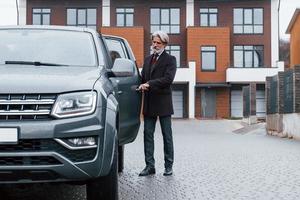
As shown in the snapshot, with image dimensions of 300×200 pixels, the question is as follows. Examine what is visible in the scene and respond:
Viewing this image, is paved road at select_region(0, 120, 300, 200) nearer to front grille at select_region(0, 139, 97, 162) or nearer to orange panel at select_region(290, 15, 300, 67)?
front grille at select_region(0, 139, 97, 162)

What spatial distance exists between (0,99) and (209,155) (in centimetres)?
822

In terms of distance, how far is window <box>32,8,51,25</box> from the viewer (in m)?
51.0

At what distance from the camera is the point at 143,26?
50.8 metres

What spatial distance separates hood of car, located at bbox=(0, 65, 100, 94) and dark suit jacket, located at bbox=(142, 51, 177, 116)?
2.91 metres

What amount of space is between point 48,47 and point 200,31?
1711 inches

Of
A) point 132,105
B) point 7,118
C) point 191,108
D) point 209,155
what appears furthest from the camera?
point 191,108

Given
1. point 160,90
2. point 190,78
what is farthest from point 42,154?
point 190,78

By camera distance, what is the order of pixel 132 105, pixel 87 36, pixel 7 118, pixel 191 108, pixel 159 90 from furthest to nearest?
1. pixel 191 108
2. pixel 159 90
3. pixel 132 105
4. pixel 87 36
5. pixel 7 118

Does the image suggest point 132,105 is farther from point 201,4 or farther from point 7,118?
point 201,4

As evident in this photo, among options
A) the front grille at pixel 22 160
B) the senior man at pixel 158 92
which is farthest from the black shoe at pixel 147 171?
the front grille at pixel 22 160

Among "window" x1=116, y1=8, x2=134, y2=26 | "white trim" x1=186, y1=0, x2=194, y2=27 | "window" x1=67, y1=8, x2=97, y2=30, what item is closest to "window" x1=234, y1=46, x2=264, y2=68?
"white trim" x1=186, y1=0, x2=194, y2=27

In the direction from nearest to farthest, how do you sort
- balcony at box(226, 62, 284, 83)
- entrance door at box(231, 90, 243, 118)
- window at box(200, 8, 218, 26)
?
balcony at box(226, 62, 284, 83)
entrance door at box(231, 90, 243, 118)
window at box(200, 8, 218, 26)

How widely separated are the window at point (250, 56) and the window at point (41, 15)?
15.7 m

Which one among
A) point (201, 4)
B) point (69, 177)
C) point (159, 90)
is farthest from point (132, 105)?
point (201, 4)
